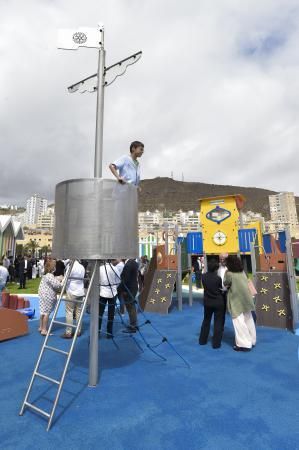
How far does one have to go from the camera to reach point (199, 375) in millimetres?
4492

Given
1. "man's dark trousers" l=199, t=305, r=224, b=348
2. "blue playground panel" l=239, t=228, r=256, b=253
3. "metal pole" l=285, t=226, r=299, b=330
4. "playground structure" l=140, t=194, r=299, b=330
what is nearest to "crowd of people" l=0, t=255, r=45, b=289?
"playground structure" l=140, t=194, r=299, b=330

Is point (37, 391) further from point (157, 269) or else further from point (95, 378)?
point (157, 269)

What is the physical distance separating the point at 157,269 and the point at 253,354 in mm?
6249

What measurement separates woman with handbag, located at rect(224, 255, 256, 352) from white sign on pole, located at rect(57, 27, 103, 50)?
4915mm

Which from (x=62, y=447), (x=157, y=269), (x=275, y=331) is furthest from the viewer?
(x=157, y=269)

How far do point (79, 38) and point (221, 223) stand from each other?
7.95 meters

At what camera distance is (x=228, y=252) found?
10562 millimetres

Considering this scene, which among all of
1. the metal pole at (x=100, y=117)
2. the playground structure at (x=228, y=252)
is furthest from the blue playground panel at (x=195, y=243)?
the metal pole at (x=100, y=117)

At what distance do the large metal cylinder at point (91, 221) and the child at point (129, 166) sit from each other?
268mm

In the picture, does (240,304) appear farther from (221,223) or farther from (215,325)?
(221,223)

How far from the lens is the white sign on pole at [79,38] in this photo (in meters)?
4.57

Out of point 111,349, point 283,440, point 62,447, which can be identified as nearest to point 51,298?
point 111,349

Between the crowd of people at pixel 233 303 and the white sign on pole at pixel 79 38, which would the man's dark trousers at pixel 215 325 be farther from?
the white sign on pole at pixel 79 38

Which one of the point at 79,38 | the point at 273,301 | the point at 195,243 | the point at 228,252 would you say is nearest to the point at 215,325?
the point at 273,301
